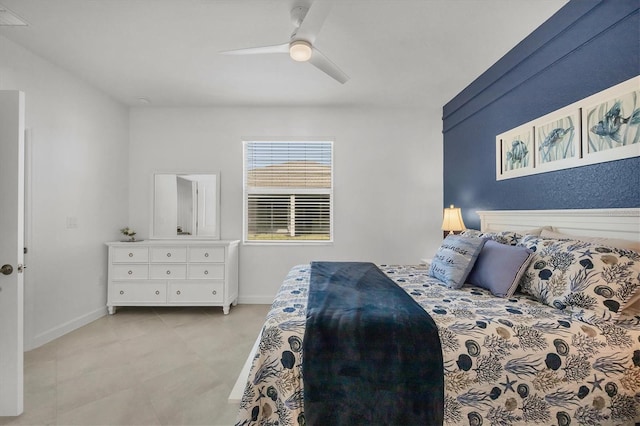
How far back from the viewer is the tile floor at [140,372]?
174 cm

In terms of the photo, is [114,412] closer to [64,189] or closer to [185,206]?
[64,189]

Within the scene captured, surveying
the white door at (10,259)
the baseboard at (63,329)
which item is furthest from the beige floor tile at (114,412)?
the baseboard at (63,329)

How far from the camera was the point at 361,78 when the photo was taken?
3098 mm

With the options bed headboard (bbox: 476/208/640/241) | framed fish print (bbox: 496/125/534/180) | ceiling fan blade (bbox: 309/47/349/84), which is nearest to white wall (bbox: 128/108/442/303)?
framed fish print (bbox: 496/125/534/180)

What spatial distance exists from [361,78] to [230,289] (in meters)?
2.92

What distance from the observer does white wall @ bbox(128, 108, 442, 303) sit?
3902 mm

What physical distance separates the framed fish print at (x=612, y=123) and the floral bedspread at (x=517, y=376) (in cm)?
105

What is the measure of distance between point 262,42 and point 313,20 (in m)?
0.91

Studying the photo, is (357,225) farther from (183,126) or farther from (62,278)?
(62,278)

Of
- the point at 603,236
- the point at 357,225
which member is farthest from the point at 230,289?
the point at 603,236

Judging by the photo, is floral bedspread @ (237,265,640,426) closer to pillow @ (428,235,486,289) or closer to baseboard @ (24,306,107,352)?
pillow @ (428,235,486,289)

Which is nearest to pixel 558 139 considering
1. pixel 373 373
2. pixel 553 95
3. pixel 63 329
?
pixel 553 95

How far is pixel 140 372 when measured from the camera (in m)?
2.18

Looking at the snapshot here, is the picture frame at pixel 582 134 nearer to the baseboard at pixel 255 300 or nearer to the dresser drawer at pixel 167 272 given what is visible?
the baseboard at pixel 255 300
